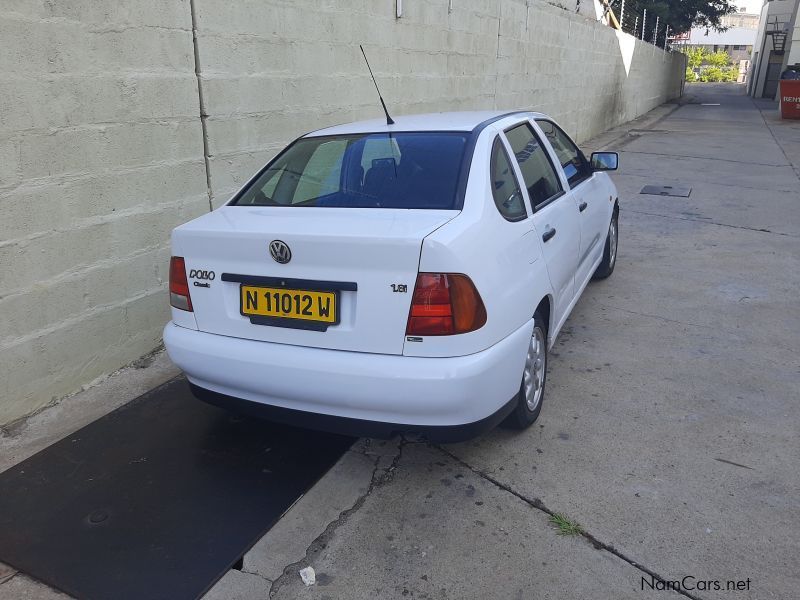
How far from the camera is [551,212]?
3.52 meters

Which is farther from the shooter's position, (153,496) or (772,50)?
(772,50)

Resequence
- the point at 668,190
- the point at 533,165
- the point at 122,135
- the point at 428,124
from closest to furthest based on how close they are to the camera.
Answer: the point at 428,124 → the point at 533,165 → the point at 122,135 → the point at 668,190

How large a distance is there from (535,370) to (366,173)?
1.28 metres

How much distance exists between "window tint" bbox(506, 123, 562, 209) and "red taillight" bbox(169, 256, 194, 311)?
170cm

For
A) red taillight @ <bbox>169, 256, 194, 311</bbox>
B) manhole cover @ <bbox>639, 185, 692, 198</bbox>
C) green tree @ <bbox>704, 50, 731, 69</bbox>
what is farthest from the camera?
green tree @ <bbox>704, 50, 731, 69</bbox>

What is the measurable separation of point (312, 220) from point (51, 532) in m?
1.62

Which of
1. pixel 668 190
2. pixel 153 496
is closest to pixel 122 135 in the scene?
pixel 153 496

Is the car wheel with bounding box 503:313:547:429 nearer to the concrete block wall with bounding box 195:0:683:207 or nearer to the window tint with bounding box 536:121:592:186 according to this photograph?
the window tint with bounding box 536:121:592:186

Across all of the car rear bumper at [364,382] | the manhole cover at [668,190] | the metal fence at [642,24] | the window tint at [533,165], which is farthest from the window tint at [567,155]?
the metal fence at [642,24]

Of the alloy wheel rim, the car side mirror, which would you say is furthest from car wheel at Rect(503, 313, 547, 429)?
the car side mirror

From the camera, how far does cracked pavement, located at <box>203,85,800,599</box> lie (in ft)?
7.75

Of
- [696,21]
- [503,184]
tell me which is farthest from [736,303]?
[696,21]

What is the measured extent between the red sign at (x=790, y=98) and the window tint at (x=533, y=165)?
21334mm

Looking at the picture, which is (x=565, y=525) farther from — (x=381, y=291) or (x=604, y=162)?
(x=604, y=162)
